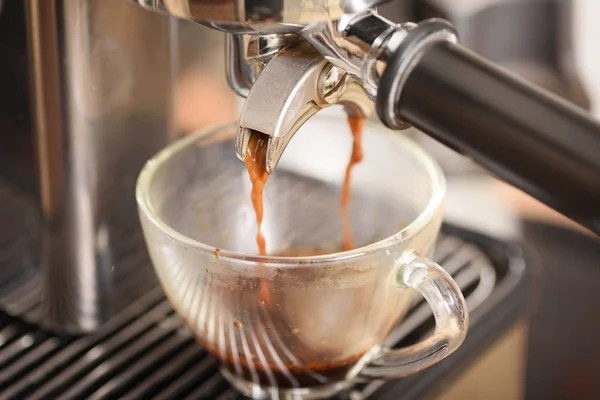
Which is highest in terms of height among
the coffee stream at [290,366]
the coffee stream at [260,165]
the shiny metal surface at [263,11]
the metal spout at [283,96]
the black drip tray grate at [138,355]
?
the shiny metal surface at [263,11]

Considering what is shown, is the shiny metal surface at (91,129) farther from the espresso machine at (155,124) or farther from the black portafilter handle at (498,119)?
the black portafilter handle at (498,119)

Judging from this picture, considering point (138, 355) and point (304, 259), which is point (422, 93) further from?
point (138, 355)

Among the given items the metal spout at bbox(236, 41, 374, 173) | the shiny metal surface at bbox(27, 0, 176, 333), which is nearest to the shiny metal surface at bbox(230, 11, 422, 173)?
the metal spout at bbox(236, 41, 374, 173)

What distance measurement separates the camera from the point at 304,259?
36 centimetres

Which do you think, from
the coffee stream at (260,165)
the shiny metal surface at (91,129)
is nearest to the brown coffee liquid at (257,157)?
the coffee stream at (260,165)

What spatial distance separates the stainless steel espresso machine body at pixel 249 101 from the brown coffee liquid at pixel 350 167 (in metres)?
0.02

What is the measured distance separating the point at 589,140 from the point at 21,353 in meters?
0.31

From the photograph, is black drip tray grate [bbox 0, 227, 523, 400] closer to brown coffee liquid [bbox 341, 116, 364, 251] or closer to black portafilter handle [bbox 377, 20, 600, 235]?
brown coffee liquid [bbox 341, 116, 364, 251]

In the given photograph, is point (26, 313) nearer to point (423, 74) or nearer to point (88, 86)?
point (88, 86)

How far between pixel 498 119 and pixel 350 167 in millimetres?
150

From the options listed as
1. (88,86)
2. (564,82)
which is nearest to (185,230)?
(88,86)

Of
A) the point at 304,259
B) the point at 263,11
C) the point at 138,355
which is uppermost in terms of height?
the point at 263,11

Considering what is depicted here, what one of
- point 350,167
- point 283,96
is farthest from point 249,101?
point 350,167

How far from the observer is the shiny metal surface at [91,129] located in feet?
1.35
